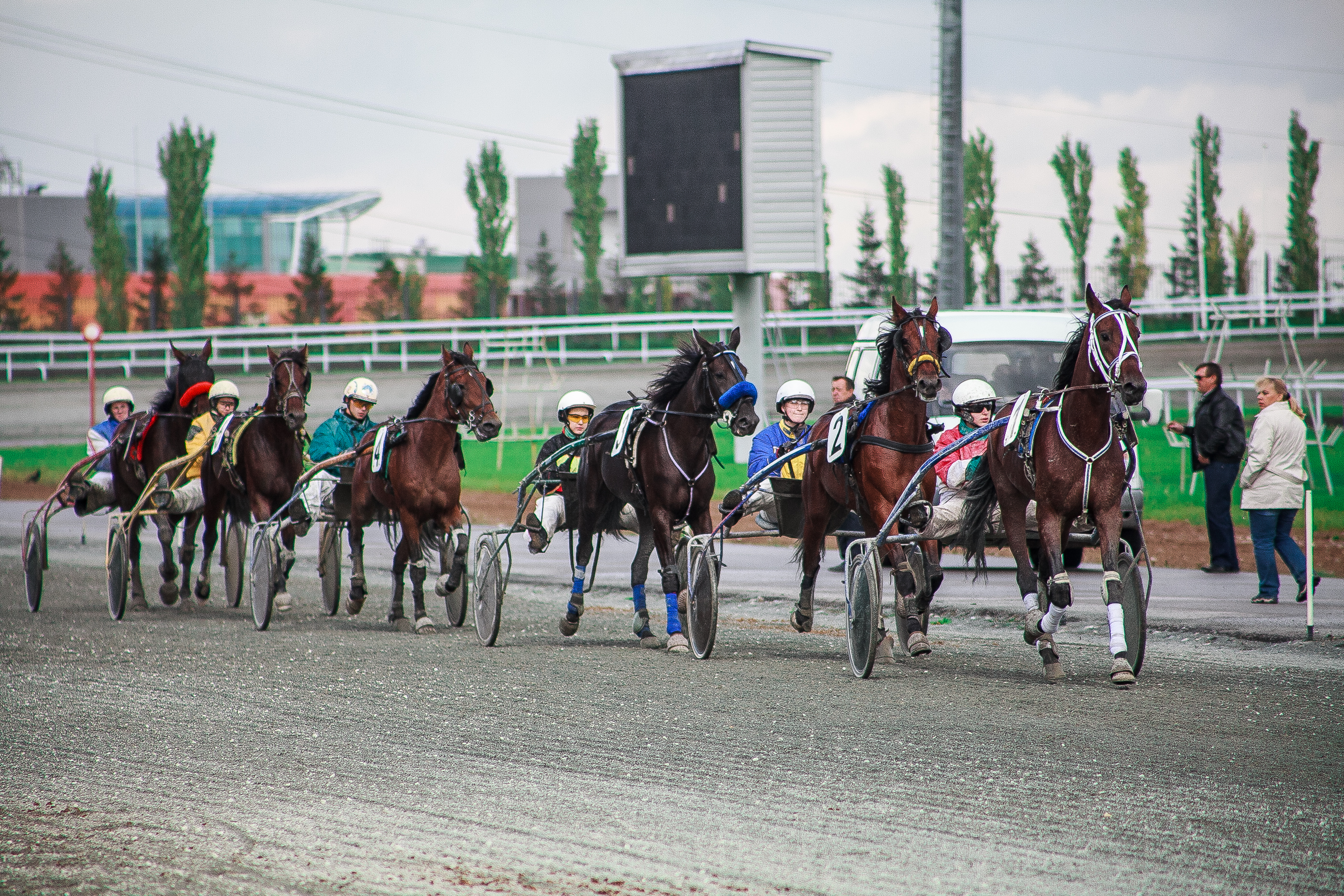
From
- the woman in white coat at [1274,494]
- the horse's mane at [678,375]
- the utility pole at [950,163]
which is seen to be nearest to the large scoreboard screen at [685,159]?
the utility pole at [950,163]

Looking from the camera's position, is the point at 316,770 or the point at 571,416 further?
the point at 571,416

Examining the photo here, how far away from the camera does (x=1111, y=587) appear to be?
7.73 metres

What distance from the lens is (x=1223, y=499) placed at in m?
12.7

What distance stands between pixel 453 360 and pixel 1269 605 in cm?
659

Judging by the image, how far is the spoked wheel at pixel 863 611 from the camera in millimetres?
8133

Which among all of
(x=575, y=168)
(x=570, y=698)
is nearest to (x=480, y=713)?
(x=570, y=698)

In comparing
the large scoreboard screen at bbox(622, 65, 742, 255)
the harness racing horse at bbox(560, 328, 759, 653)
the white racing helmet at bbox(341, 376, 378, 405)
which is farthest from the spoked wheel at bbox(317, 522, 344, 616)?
the large scoreboard screen at bbox(622, 65, 742, 255)

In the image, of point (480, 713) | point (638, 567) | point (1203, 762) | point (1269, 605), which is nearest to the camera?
point (1203, 762)

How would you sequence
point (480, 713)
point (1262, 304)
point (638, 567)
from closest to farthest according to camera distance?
point (480, 713)
point (638, 567)
point (1262, 304)

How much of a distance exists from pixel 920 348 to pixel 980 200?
119 ft

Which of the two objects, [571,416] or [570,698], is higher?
[571,416]

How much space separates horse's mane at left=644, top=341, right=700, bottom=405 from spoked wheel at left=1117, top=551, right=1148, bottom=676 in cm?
321

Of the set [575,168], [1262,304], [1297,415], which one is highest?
[575,168]

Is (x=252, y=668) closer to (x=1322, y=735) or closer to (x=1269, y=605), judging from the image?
(x=1322, y=735)
